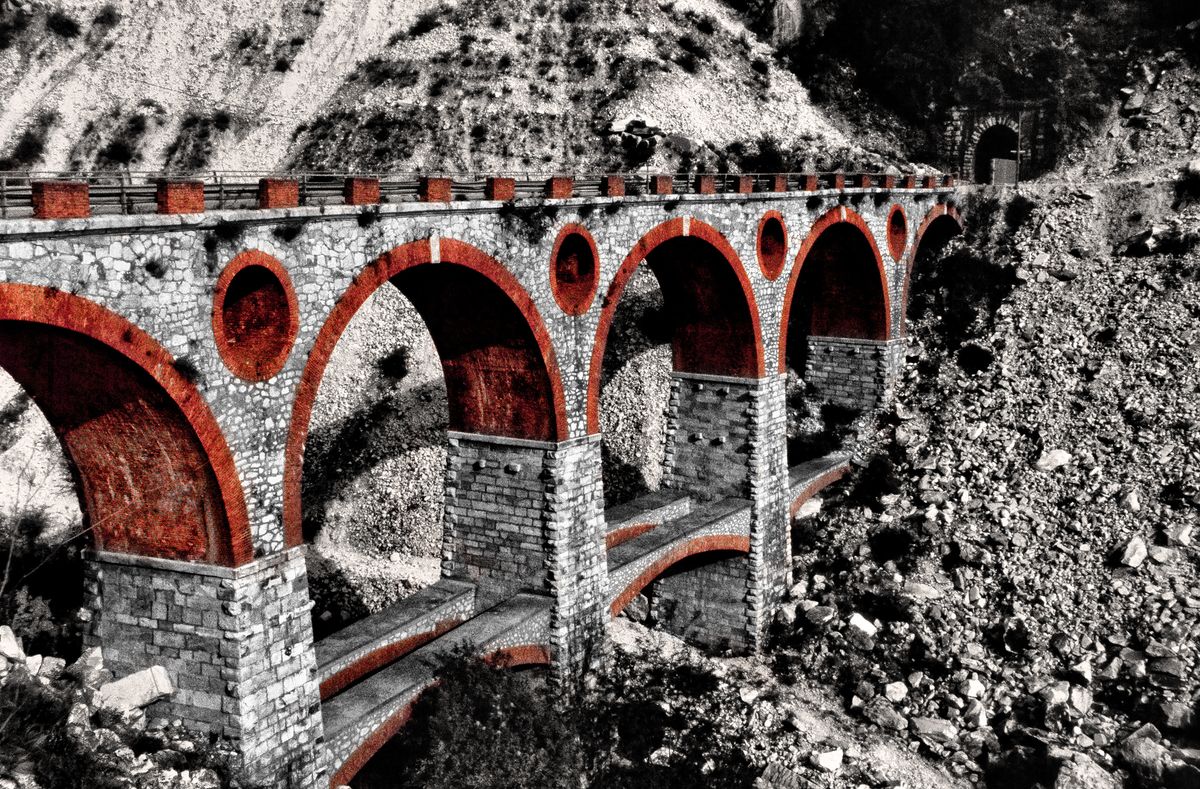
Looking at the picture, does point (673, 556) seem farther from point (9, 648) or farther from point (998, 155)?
point (998, 155)

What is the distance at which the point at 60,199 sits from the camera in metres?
12.6

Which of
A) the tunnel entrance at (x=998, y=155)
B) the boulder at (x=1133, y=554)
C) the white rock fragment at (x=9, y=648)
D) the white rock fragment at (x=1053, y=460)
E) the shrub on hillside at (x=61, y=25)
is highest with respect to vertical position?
the shrub on hillside at (x=61, y=25)

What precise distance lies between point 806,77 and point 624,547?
37756 mm

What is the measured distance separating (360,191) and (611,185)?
7001 millimetres

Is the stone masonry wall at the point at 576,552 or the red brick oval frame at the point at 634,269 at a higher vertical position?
the red brick oval frame at the point at 634,269

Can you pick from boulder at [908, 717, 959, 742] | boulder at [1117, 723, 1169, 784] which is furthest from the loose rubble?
boulder at [1117, 723, 1169, 784]

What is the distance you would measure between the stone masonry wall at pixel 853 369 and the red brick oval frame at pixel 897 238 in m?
3.14

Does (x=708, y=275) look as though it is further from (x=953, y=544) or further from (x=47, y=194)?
(x=47, y=194)

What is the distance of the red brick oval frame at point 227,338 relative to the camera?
1473 centimetres

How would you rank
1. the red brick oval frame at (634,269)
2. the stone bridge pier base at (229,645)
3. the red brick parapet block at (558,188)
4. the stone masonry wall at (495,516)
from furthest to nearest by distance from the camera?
the red brick oval frame at (634,269), the stone masonry wall at (495,516), the red brick parapet block at (558,188), the stone bridge pier base at (229,645)

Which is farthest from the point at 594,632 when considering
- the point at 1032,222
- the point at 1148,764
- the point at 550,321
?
the point at 1032,222

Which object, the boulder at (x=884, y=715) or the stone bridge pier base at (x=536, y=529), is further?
the boulder at (x=884, y=715)

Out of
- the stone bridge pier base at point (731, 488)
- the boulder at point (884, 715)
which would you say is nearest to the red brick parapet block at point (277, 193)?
the stone bridge pier base at point (731, 488)

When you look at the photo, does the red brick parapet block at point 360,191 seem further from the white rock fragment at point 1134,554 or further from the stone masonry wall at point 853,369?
the stone masonry wall at point 853,369
